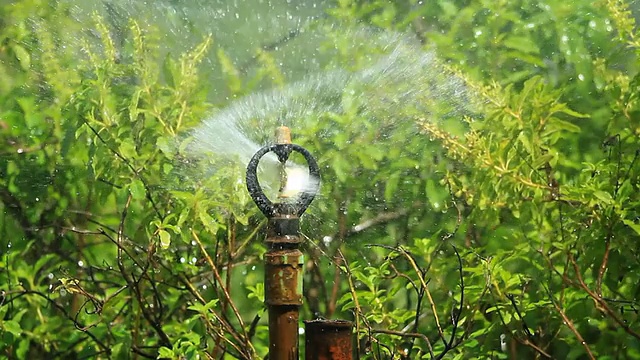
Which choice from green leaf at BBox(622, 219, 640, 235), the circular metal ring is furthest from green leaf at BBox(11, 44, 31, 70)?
green leaf at BBox(622, 219, 640, 235)

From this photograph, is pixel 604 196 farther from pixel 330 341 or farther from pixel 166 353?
pixel 166 353

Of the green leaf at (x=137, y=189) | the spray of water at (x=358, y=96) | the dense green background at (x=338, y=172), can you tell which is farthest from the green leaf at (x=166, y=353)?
the spray of water at (x=358, y=96)

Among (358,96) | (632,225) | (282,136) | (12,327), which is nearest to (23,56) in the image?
(12,327)

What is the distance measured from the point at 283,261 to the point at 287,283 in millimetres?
27

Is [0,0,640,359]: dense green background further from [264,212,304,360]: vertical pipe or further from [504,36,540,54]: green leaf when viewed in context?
[264,212,304,360]: vertical pipe

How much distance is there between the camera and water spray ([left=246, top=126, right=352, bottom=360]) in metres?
1.03

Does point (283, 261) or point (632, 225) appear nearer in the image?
point (283, 261)

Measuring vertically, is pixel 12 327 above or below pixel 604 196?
below

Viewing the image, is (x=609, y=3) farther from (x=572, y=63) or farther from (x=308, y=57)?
(x=308, y=57)

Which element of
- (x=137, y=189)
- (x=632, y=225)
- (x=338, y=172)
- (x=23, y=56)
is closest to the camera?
(x=632, y=225)

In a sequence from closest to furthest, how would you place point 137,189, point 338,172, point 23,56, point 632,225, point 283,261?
point 283,261 < point 632,225 < point 137,189 < point 338,172 < point 23,56

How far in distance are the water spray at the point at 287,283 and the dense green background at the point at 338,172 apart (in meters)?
0.45

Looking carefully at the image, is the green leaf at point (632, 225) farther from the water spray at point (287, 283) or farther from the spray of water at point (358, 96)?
the water spray at point (287, 283)

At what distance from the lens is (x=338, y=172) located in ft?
5.55
